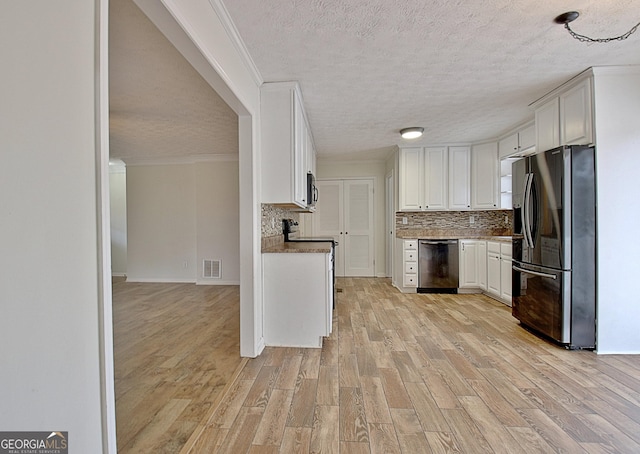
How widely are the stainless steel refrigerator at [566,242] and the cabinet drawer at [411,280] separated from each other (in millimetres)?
1924

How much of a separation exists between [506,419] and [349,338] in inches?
55.9

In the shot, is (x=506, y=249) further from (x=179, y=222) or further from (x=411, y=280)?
(x=179, y=222)

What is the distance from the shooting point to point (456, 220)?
16.9 feet

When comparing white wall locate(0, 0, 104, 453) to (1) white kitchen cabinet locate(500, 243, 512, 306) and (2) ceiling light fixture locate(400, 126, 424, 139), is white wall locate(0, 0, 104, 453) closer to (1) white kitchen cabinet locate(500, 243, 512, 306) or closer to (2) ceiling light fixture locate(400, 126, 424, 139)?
(2) ceiling light fixture locate(400, 126, 424, 139)

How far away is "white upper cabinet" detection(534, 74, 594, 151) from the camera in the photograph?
2.55m

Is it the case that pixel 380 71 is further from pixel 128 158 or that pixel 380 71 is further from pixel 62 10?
pixel 128 158

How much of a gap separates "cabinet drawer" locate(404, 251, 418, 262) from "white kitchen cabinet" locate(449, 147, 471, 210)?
1029 mm

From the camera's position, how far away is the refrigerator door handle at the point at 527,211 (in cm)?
286

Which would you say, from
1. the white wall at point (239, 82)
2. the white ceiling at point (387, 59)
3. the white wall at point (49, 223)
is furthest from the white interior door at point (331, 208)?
the white wall at point (49, 223)

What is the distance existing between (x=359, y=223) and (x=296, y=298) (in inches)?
140

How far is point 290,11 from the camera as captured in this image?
5.73 feet

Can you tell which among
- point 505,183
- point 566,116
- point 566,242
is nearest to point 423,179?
point 505,183

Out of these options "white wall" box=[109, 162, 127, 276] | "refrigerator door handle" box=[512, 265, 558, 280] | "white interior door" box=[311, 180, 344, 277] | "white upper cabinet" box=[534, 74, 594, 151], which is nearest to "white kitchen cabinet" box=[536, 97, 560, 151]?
"white upper cabinet" box=[534, 74, 594, 151]

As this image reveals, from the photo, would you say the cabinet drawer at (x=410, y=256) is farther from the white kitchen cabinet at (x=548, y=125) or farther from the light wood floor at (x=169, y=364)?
the light wood floor at (x=169, y=364)
